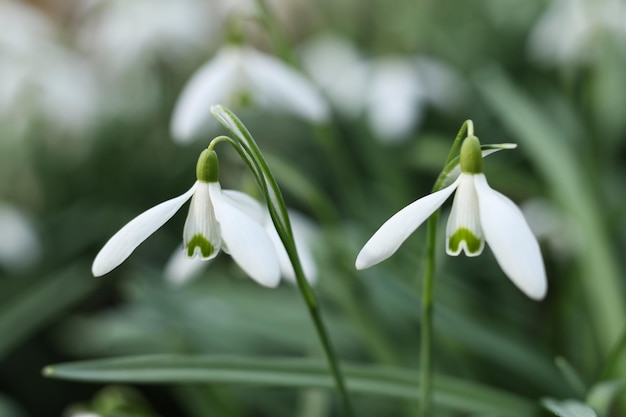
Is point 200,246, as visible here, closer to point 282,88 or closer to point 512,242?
point 512,242

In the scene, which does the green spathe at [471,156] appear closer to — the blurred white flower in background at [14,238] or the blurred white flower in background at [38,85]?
the blurred white flower in background at [14,238]

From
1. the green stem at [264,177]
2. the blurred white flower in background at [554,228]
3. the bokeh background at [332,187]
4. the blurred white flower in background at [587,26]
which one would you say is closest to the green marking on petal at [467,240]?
the green stem at [264,177]

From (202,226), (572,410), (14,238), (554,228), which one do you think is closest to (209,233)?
(202,226)

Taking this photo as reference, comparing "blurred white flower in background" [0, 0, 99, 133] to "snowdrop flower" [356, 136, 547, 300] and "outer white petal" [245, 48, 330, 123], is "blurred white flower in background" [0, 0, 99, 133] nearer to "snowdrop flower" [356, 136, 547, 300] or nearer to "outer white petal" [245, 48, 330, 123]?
"outer white petal" [245, 48, 330, 123]

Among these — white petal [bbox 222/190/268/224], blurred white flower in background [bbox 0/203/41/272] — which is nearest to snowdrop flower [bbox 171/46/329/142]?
white petal [bbox 222/190/268/224]

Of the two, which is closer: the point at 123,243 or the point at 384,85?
the point at 123,243
